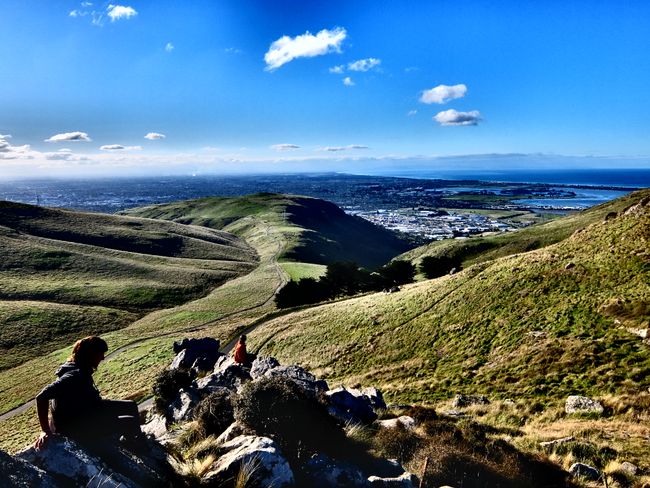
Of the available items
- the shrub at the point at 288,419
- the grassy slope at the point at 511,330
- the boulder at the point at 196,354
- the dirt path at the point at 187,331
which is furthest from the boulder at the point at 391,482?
the dirt path at the point at 187,331

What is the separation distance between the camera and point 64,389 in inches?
302

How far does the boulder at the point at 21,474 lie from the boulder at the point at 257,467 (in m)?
2.73

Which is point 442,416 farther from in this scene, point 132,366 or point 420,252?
point 420,252

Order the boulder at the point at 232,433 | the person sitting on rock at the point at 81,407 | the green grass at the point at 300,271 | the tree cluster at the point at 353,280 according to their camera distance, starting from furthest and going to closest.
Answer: the green grass at the point at 300,271 < the tree cluster at the point at 353,280 < the boulder at the point at 232,433 < the person sitting on rock at the point at 81,407

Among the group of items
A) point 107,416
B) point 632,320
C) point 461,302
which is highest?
point 107,416

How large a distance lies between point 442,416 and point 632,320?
56.3 feet

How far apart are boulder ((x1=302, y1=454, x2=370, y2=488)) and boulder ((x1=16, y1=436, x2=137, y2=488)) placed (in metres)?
3.35

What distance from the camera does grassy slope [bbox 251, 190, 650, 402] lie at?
22109 millimetres

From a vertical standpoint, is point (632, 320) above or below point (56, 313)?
above

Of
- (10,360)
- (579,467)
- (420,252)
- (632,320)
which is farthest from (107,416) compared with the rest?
(420,252)

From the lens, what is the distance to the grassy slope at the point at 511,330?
870 inches

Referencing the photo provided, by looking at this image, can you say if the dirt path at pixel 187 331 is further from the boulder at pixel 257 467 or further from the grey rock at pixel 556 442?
the grey rock at pixel 556 442

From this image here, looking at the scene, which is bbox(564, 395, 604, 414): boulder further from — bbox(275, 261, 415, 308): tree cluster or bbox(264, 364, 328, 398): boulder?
bbox(275, 261, 415, 308): tree cluster

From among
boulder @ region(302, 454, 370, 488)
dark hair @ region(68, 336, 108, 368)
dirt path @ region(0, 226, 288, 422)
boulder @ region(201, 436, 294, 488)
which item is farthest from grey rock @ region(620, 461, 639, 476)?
dirt path @ region(0, 226, 288, 422)
